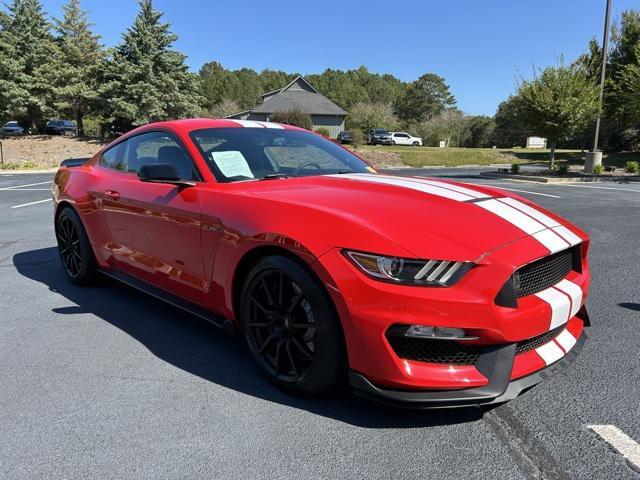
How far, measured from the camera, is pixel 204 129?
3477mm

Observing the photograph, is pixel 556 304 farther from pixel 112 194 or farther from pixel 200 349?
pixel 112 194

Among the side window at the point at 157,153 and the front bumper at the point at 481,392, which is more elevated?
the side window at the point at 157,153

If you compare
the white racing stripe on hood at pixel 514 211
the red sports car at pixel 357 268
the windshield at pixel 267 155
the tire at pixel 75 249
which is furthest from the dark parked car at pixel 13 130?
the white racing stripe on hood at pixel 514 211

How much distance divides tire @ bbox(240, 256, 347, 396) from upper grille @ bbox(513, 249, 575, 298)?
0.86m

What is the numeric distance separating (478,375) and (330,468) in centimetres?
75

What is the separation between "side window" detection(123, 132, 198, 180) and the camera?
3.34 meters

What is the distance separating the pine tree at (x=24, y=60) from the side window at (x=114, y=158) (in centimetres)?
3353

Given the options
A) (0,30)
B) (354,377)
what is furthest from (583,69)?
(0,30)

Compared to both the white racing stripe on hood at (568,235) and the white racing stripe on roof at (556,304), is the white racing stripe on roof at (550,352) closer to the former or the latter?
the white racing stripe on roof at (556,304)

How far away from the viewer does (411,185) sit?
2.98 meters

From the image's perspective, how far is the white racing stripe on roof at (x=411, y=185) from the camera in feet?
9.04

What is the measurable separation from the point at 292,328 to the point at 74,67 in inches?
1507

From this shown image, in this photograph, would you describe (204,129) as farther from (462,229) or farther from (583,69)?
(583,69)

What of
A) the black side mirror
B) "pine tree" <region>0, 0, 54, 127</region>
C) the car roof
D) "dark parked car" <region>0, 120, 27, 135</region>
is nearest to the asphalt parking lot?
the black side mirror
